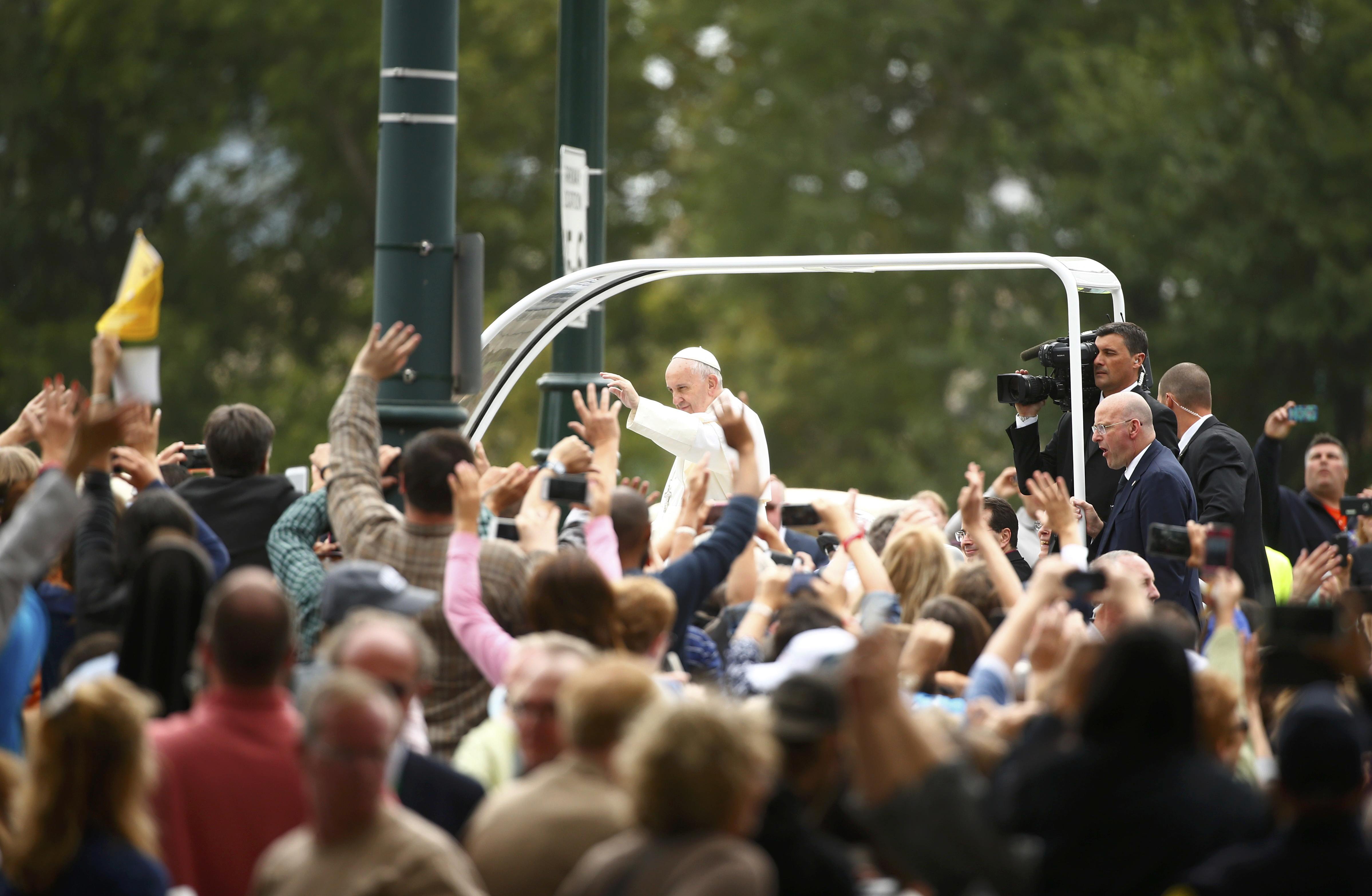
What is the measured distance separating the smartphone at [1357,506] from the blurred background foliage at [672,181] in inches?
549

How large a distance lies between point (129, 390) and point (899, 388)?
23.7m

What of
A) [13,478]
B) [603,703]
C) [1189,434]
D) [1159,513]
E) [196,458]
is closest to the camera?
[603,703]

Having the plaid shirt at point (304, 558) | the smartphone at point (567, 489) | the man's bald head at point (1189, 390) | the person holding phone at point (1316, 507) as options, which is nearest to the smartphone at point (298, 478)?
the plaid shirt at point (304, 558)

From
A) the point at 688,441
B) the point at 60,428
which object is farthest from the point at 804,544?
the point at 60,428

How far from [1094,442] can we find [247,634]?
16.7 feet

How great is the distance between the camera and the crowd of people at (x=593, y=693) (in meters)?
3.58

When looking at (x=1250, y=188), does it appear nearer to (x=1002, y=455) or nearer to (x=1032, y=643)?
(x=1002, y=455)

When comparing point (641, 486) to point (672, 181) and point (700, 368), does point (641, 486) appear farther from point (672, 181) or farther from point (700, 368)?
point (672, 181)

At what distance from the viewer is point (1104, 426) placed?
26.0ft

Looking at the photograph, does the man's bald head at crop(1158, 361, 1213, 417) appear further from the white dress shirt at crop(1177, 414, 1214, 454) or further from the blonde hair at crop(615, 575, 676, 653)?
the blonde hair at crop(615, 575, 676, 653)

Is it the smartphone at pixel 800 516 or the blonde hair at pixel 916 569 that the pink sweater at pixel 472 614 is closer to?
the smartphone at pixel 800 516

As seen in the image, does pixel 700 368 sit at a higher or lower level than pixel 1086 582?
higher

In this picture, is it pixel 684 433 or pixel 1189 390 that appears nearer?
pixel 1189 390

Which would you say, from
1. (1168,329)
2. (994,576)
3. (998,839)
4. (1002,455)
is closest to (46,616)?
(994,576)
